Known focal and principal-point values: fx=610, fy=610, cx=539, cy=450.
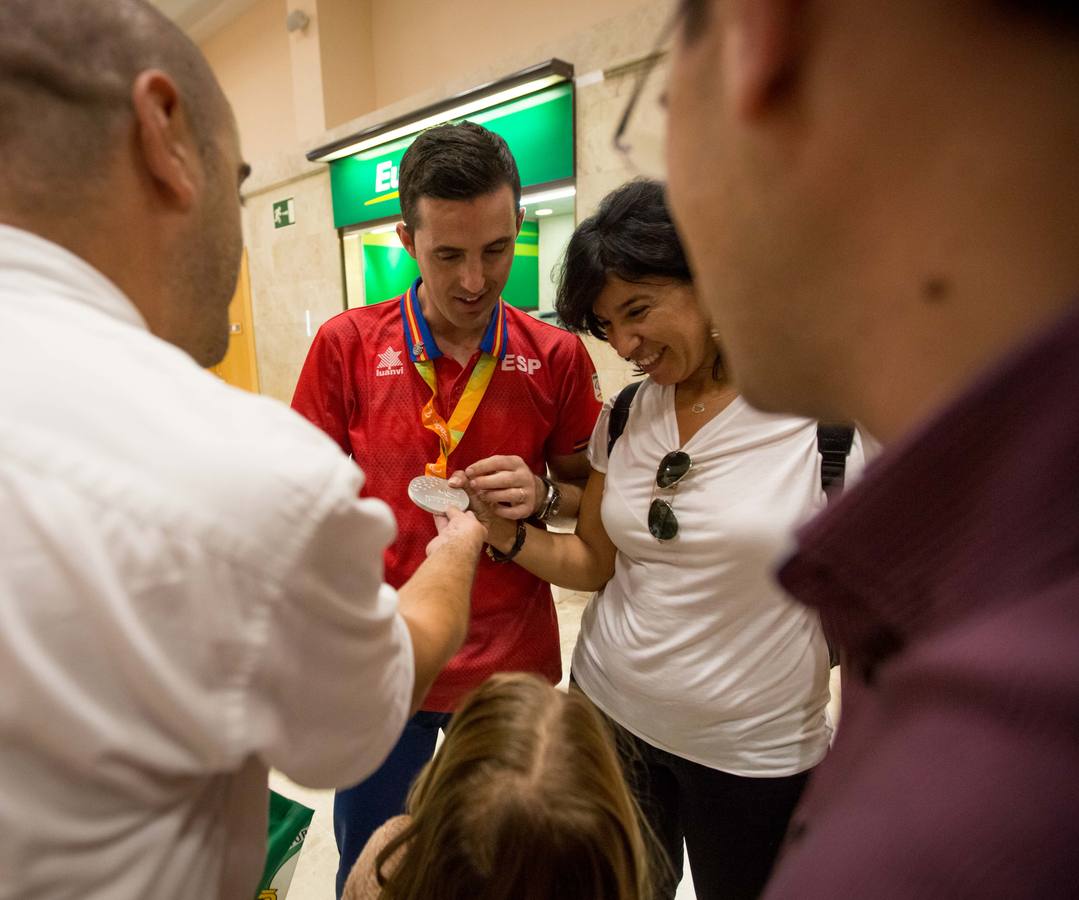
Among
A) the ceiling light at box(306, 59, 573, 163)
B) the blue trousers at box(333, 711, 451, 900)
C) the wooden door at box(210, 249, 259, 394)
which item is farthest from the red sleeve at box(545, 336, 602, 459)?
the wooden door at box(210, 249, 259, 394)

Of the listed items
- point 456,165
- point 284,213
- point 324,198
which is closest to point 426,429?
point 456,165

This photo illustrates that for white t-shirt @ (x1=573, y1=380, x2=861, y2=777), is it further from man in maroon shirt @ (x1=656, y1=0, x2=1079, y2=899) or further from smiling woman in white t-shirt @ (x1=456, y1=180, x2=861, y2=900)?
man in maroon shirt @ (x1=656, y1=0, x2=1079, y2=899)

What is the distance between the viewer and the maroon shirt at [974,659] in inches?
10.5

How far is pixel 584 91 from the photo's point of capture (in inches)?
134

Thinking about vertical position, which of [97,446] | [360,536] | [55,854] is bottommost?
[55,854]

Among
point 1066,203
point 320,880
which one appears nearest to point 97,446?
point 1066,203

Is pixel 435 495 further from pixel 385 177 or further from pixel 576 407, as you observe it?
pixel 385 177

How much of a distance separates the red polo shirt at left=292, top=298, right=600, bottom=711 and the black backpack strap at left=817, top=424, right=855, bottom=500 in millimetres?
693

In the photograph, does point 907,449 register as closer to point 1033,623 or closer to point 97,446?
point 1033,623

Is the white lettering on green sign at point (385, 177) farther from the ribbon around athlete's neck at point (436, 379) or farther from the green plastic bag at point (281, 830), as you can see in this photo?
the green plastic bag at point (281, 830)

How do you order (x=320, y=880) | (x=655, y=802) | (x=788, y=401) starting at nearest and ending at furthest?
(x=788, y=401), (x=655, y=802), (x=320, y=880)

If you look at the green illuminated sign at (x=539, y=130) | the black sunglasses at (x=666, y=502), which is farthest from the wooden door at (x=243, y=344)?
the black sunglasses at (x=666, y=502)

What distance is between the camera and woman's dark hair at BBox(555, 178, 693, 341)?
133 centimetres

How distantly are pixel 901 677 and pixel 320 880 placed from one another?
237 cm
